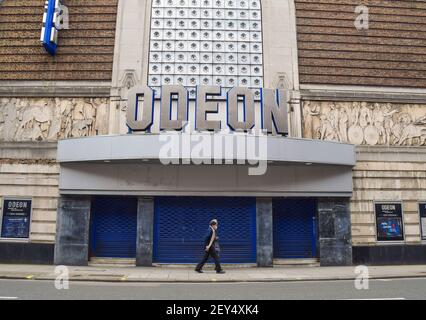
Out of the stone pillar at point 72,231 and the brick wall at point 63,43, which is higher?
the brick wall at point 63,43

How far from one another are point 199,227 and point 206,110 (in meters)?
5.25

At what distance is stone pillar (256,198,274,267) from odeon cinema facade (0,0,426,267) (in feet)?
0.21

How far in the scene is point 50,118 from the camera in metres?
17.8

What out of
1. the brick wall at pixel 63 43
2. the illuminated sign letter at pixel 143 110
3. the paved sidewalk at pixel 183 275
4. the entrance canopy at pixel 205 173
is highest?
the brick wall at pixel 63 43

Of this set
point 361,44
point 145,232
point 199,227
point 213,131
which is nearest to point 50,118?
point 145,232

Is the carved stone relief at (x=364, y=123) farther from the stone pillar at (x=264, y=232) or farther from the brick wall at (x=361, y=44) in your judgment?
the stone pillar at (x=264, y=232)

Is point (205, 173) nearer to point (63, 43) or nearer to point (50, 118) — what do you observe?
point (50, 118)

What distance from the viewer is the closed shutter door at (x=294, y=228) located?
16.8 metres

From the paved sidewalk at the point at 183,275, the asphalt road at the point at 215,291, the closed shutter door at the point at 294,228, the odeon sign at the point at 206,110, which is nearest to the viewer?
the asphalt road at the point at 215,291

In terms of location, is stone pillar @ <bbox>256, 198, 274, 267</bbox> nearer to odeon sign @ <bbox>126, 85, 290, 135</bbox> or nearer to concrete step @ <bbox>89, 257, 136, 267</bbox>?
odeon sign @ <bbox>126, 85, 290, 135</bbox>

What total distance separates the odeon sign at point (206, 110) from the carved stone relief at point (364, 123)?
2921 mm

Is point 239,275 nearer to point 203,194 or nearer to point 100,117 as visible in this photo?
point 203,194

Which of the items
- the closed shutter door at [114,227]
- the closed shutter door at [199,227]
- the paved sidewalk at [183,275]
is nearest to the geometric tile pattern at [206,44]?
the closed shutter door at [199,227]

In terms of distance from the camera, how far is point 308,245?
1692 cm
